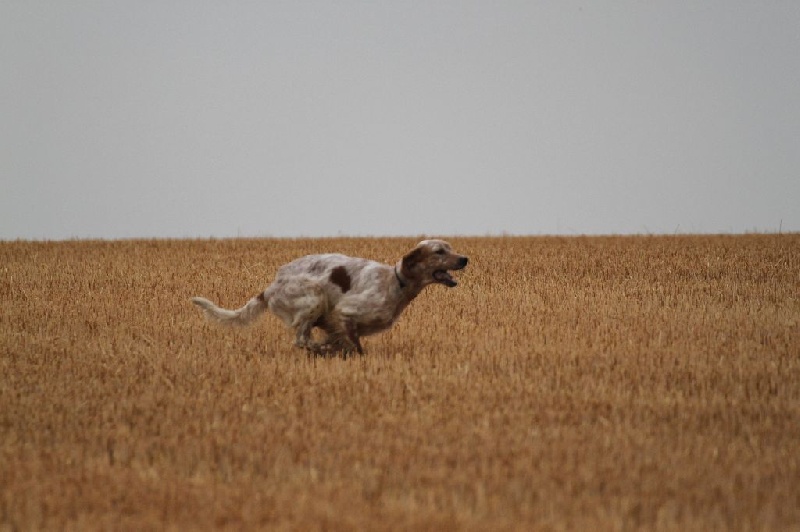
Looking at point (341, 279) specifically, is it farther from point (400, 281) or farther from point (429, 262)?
point (429, 262)

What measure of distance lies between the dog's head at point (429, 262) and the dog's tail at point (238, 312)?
175 centimetres

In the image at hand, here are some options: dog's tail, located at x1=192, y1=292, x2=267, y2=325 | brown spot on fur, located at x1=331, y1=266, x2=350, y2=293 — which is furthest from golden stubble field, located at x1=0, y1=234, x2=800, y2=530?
brown spot on fur, located at x1=331, y1=266, x2=350, y2=293

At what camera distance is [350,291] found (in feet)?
29.9

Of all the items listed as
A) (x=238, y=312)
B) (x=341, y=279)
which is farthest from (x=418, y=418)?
(x=238, y=312)

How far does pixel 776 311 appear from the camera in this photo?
42.8 feet

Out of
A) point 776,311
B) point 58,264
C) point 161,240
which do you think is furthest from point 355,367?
point 161,240

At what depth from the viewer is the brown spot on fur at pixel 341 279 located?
30.1ft

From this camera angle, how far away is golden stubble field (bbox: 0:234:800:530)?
5066 mm

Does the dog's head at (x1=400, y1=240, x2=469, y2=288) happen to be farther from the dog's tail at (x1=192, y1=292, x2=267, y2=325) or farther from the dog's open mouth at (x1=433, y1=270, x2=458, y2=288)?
the dog's tail at (x1=192, y1=292, x2=267, y2=325)

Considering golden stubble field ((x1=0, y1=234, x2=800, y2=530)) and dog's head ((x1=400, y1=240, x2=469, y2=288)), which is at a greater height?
dog's head ((x1=400, y1=240, x2=469, y2=288))

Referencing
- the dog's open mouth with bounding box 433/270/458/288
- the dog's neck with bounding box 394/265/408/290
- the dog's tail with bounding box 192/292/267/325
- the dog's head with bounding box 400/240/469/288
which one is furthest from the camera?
Result: the dog's tail with bounding box 192/292/267/325

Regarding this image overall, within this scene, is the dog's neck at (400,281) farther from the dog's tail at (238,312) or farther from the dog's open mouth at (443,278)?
the dog's tail at (238,312)

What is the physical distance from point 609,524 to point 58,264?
17.0 meters

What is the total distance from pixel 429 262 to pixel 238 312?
2259 millimetres
